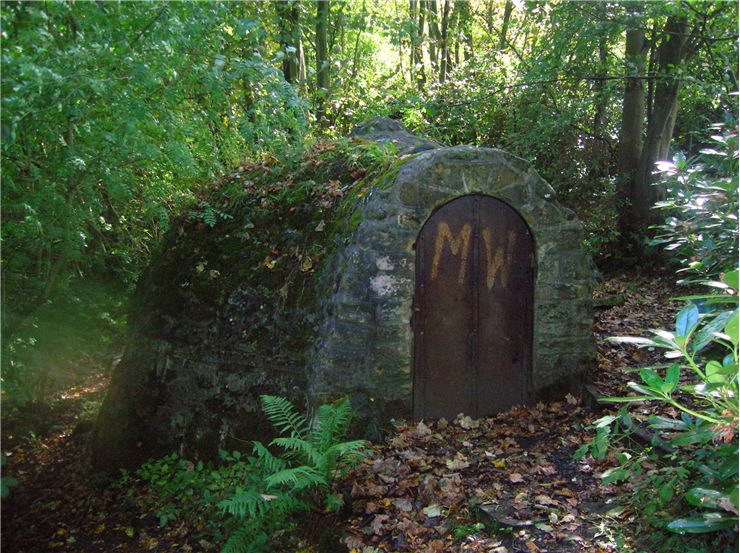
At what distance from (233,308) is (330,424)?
1.79 m

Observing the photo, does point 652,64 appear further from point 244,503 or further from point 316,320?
point 244,503

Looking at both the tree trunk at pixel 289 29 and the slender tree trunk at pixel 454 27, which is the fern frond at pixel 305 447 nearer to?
the tree trunk at pixel 289 29

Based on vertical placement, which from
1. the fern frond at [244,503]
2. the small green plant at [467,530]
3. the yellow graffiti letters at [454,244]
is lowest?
the small green plant at [467,530]

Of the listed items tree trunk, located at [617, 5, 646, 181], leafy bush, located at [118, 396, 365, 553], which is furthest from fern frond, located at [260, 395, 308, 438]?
tree trunk, located at [617, 5, 646, 181]

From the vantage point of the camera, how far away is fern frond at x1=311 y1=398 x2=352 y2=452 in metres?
5.00

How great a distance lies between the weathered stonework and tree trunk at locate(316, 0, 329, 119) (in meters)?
5.09

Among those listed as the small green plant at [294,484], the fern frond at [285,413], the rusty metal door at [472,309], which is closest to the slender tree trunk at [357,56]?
the rusty metal door at [472,309]

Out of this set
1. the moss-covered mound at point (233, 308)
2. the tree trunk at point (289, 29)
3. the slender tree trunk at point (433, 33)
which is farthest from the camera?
the slender tree trunk at point (433, 33)

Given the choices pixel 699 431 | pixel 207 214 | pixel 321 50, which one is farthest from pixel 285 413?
pixel 321 50

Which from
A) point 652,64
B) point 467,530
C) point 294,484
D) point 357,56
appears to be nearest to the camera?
point 467,530

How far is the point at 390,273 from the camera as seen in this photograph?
5.63m

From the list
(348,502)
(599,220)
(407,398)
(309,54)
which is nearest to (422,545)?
(348,502)

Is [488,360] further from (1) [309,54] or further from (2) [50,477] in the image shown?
(1) [309,54]

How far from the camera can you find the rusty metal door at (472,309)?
19.3ft
